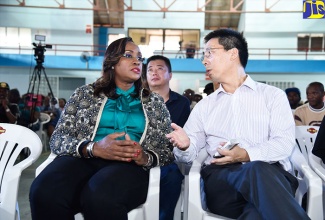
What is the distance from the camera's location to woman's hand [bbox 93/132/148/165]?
5.62ft

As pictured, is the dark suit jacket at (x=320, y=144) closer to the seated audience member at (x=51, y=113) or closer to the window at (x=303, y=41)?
the seated audience member at (x=51, y=113)

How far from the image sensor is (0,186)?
1942 millimetres

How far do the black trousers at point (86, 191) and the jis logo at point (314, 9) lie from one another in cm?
543

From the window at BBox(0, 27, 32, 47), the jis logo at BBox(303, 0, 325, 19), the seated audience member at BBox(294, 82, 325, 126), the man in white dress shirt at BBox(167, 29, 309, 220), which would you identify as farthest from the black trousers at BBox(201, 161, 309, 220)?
the window at BBox(0, 27, 32, 47)

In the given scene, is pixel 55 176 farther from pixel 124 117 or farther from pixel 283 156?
pixel 283 156

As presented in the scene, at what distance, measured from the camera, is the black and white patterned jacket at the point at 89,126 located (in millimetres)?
1869

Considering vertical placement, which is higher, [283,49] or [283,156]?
[283,49]

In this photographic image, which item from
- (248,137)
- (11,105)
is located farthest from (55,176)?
(11,105)

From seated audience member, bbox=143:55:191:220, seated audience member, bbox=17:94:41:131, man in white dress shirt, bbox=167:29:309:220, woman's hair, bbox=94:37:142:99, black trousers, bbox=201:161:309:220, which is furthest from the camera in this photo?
seated audience member, bbox=17:94:41:131

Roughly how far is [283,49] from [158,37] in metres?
5.19

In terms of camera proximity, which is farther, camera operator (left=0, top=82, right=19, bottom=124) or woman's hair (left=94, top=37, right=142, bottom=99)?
camera operator (left=0, top=82, right=19, bottom=124)

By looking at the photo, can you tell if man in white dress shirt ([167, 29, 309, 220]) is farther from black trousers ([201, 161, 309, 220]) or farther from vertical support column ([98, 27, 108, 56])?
vertical support column ([98, 27, 108, 56])

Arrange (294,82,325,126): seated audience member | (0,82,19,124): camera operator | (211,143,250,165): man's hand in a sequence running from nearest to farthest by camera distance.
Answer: (211,143,250,165): man's hand < (294,82,325,126): seated audience member < (0,82,19,124): camera operator

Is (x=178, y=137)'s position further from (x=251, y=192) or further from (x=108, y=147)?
(x=251, y=192)
